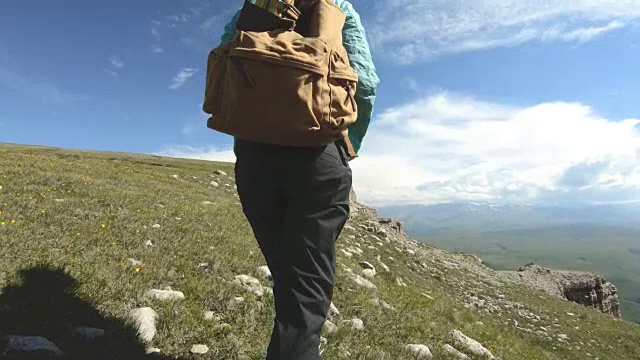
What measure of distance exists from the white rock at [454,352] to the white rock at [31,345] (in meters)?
5.55

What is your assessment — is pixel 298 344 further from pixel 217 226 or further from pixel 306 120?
pixel 217 226

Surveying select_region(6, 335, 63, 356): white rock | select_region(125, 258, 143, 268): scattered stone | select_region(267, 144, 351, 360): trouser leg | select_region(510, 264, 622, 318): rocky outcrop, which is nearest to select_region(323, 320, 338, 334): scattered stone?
select_region(267, 144, 351, 360): trouser leg

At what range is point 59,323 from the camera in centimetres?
483

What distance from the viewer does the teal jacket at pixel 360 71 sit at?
363 centimetres

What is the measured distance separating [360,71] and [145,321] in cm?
370

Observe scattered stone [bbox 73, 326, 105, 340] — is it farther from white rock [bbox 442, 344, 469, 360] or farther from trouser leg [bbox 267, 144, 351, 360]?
white rock [bbox 442, 344, 469, 360]

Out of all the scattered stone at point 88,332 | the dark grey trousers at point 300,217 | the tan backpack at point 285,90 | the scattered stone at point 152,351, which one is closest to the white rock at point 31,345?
the scattered stone at point 88,332

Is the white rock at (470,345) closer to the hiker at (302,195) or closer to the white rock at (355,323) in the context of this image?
the white rock at (355,323)

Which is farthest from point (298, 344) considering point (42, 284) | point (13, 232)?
point (13, 232)

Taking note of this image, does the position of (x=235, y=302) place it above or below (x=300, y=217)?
below

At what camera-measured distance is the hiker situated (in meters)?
3.38

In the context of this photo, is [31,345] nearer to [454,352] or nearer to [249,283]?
[249,283]

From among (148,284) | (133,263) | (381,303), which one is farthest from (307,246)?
(381,303)

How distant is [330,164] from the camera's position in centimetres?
340
